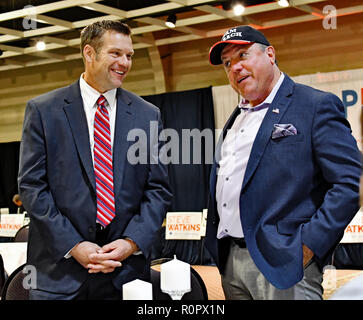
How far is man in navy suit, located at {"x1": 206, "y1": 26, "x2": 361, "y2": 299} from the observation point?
75.4 inches

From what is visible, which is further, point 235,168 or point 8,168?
point 8,168

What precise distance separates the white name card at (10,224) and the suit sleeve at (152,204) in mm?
5591

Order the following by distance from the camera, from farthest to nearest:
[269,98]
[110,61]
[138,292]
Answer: [110,61] → [269,98] → [138,292]

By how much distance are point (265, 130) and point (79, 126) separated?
0.72 meters

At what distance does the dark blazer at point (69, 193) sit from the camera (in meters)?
2.08

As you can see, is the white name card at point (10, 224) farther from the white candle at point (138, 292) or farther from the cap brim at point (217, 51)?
the white candle at point (138, 292)

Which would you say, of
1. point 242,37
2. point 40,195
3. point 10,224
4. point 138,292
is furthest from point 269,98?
point 10,224

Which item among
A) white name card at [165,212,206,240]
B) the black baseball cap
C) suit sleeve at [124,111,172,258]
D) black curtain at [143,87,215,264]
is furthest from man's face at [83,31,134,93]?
black curtain at [143,87,215,264]

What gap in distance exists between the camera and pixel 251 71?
2.10m

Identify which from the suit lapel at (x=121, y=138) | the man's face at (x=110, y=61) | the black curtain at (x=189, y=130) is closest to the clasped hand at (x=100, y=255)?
the suit lapel at (x=121, y=138)

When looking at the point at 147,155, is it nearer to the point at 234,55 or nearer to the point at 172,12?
the point at 234,55

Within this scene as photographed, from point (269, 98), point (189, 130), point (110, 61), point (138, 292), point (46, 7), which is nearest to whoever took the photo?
point (138, 292)

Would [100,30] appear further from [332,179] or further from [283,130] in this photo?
[332,179]

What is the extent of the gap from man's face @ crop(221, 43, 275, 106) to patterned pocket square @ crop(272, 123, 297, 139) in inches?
7.8
